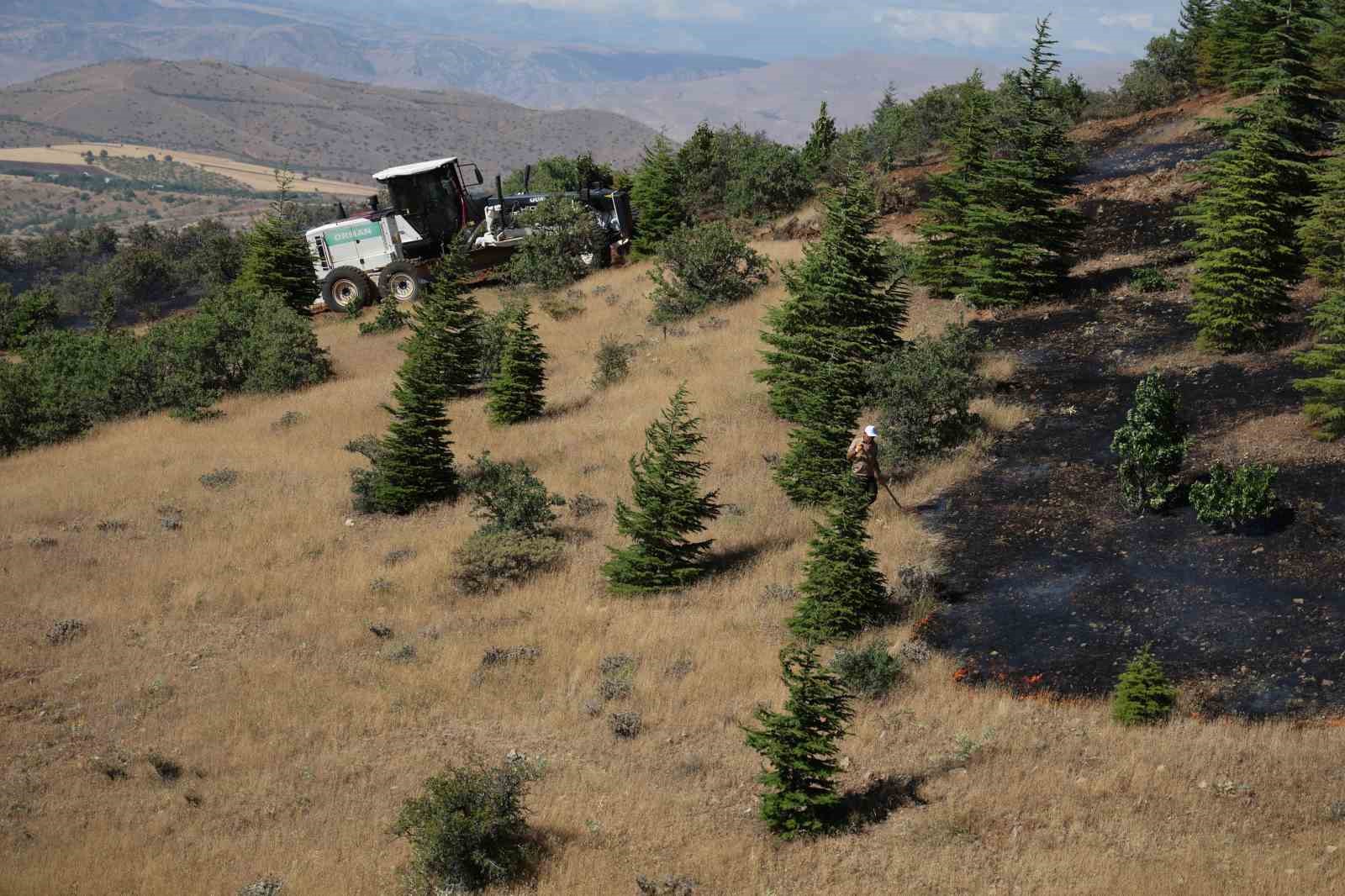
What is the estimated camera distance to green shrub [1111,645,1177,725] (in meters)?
10.5

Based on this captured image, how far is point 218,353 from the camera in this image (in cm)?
2739

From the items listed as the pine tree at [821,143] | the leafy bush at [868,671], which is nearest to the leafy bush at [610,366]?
the leafy bush at [868,671]

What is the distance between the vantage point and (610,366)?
2512 cm

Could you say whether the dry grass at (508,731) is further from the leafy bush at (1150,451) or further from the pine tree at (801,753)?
the leafy bush at (1150,451)

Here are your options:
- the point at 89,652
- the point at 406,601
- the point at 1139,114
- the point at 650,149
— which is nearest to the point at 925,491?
the point at 406,601

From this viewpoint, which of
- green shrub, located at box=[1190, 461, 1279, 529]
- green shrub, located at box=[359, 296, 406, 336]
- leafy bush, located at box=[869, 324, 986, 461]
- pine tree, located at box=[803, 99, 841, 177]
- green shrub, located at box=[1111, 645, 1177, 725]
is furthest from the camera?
pine tree, located at box=[803, 99, 841, 177]

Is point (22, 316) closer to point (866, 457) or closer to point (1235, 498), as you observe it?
point (866, 457)

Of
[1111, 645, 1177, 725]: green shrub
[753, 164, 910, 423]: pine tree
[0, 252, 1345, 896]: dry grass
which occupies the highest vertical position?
[753, 164, 910, 423]: pine tree

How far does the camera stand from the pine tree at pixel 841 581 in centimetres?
1295

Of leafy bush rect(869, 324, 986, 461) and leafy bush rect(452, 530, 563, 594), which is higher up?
leafy bush rect(869, 324, 986, 461)

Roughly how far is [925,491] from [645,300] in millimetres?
15608

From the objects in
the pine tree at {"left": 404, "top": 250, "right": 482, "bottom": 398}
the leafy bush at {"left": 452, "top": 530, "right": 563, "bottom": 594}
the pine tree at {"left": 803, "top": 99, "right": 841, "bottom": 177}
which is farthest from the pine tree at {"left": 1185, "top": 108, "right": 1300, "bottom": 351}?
the pine tree at {"left": 803, "top": 99, "right": 841, "bottom": 177}

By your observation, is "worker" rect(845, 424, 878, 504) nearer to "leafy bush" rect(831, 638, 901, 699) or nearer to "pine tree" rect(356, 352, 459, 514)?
"leafy bush" rect(831, 638, 901, 699)

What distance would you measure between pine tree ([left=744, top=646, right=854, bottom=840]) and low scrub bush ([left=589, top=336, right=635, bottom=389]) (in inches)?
633
